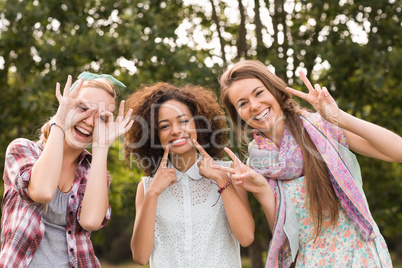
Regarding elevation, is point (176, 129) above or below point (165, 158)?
above

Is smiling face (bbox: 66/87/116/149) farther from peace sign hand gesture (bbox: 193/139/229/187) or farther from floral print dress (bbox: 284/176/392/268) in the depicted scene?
floral print dress (bbox: 284/176/392/268)

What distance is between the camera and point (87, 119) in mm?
2592

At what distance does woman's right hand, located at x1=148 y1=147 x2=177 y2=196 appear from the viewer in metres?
2.76

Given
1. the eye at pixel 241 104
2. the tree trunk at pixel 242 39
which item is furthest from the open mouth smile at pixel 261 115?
the tree trunk at pixel 242 39

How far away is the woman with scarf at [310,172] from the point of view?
2488 millimetres

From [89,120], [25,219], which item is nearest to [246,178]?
[89,120]

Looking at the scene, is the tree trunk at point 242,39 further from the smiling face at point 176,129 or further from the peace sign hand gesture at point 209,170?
the peace sign hand gesture at point 209,170

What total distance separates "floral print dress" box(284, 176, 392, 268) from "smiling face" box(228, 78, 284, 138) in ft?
1.51

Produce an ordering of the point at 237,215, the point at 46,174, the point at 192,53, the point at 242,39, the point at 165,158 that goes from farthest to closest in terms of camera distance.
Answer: the point at 242,39 < the point at 192,53 < the point at 165,158 < the point at 237,215 < the point at 46,174

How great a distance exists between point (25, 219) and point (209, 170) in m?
1.00

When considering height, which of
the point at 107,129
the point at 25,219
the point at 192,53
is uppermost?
the point at 192,53

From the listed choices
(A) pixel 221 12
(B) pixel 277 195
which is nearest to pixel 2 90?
(A) pixel 221 12

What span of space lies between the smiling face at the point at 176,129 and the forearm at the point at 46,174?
2.28ft

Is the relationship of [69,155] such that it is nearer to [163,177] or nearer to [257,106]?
[163,177]
